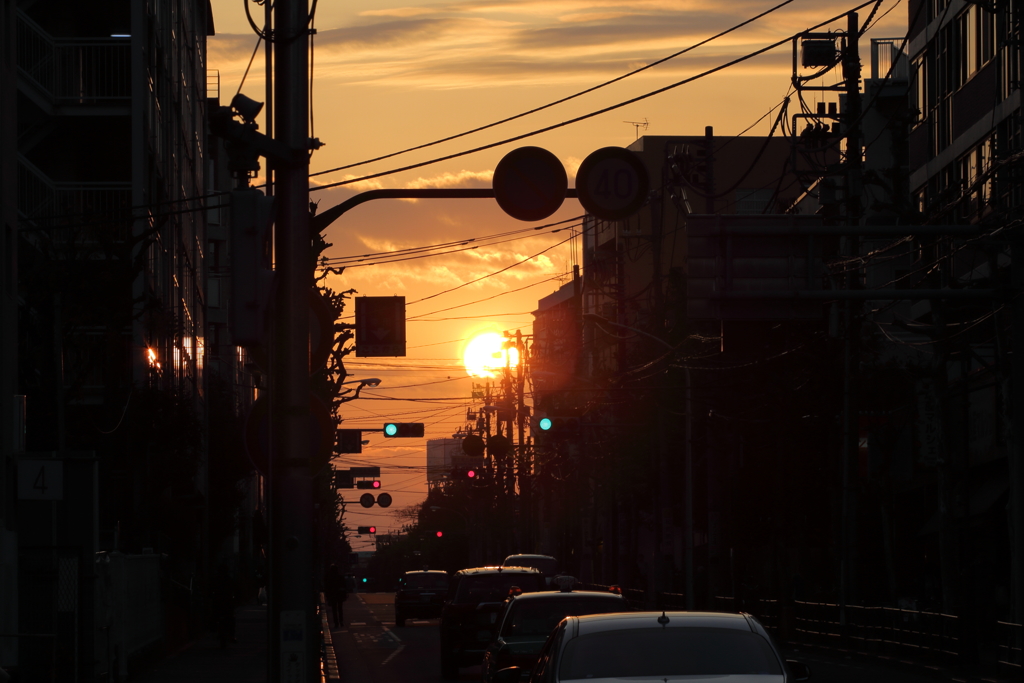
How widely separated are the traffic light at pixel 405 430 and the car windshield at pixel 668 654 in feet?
107

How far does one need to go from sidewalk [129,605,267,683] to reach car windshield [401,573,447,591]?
10.1 m

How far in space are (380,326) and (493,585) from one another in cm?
472

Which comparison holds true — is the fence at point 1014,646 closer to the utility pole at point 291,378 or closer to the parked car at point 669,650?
the parked car at point 669,650

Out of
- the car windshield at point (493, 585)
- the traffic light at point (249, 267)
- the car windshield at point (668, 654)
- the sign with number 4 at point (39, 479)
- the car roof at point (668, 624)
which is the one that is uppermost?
the traffic light at point (249, 267)

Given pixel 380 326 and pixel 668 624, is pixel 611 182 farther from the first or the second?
pixel 380 326

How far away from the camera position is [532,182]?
1138 centimetres

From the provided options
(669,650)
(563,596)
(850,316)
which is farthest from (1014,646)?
(669,650)

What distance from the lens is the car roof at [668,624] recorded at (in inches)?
360

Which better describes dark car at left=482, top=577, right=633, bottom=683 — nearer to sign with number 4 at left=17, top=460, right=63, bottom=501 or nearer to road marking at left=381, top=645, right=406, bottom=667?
sign with number 4 at left=17, top=460, right=63, bottom=501

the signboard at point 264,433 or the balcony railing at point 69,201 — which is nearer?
the signboard at point 264,433

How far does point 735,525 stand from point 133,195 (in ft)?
69.5

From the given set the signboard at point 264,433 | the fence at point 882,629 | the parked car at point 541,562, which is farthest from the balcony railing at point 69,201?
the signboard at point 264,433

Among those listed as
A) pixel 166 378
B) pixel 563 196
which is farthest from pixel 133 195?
pixel 563 196

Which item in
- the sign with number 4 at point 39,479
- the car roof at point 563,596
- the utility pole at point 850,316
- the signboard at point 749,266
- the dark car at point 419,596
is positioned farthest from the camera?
the dark car at point 419,596
